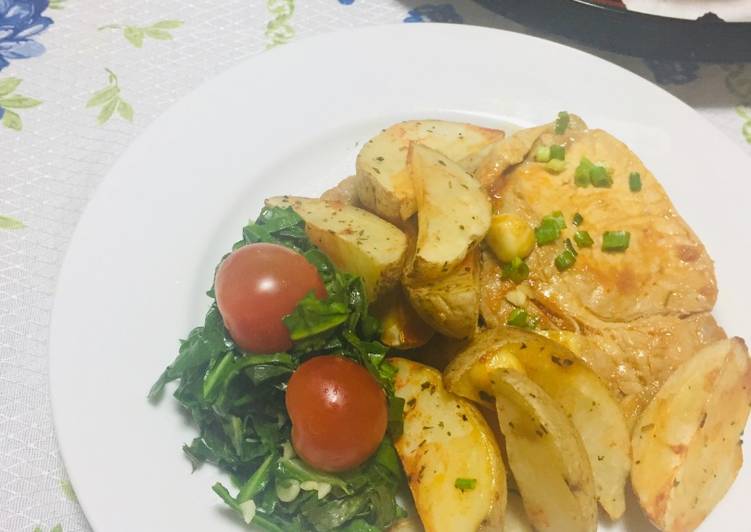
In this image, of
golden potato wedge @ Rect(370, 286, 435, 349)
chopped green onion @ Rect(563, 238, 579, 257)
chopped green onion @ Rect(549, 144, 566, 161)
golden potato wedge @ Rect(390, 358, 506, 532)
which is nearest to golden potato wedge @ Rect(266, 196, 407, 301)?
golden potato wedge @ Rect(370, 286, 435, 349)

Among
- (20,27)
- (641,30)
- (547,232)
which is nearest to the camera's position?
(547,232)

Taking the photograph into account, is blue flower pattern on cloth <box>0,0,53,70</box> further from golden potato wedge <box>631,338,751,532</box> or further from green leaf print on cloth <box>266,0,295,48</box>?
golden potato wedge <box>631,338,751,532</box>

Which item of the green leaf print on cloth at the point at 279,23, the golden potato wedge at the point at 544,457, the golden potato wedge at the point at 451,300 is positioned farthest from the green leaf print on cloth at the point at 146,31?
the golden potato wedge at the point at 544,457

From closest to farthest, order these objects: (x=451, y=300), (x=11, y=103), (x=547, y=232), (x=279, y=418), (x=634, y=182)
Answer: (x=451, y=300), (x=279, y=418), (x=547, y=232), (x=634, y=182), (x=11, y=103)

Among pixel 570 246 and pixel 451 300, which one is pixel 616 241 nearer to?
pixel 570 246

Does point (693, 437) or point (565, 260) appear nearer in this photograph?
point (693, 437)

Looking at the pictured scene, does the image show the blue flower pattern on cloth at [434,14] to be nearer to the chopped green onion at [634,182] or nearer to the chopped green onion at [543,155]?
the chopped green onion at [543,155]

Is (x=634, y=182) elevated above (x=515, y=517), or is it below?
above

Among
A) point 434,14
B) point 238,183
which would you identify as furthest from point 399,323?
point 434,14

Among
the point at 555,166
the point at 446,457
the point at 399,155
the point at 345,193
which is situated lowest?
the point at 446,457
